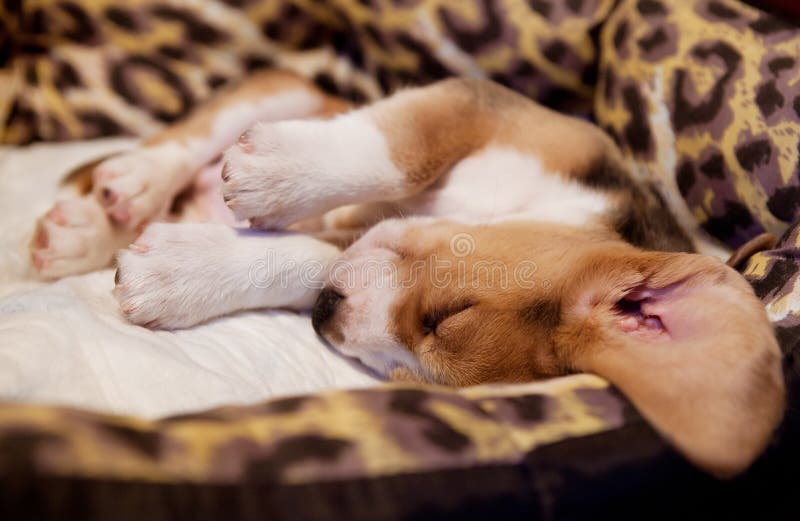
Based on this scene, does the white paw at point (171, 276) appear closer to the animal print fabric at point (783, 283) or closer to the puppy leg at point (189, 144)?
the puppy leg at point (189, 144)

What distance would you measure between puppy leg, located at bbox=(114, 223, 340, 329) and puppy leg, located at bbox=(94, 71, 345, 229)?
380 millimetres

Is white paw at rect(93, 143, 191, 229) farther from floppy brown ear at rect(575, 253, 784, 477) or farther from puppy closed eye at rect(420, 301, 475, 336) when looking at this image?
floppy brown ear at rect(575, 253, 784, 477)

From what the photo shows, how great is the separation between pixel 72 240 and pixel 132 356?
662mm

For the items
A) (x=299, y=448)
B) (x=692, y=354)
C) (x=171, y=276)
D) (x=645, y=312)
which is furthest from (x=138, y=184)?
(x=692, y=354)

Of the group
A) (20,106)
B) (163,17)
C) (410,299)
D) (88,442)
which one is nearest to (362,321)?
(410,299)

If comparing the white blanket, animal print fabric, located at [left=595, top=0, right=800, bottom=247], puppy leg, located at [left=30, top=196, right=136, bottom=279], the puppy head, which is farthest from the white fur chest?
puppy leg, located at [left=30, top=196, right=136, bottom=279]

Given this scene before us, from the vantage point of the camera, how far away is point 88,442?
0.81 m

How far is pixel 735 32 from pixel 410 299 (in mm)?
1120

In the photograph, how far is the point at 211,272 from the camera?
4.83ft

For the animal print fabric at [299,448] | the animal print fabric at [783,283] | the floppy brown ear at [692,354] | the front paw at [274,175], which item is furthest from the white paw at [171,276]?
the animal print fabric at [783,283]

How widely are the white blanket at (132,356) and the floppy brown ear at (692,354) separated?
0.53 meters

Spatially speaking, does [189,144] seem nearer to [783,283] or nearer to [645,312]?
[645,312]

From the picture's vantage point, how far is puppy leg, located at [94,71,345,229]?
5.99ft

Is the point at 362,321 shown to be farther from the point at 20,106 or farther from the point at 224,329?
the point at 20,106
